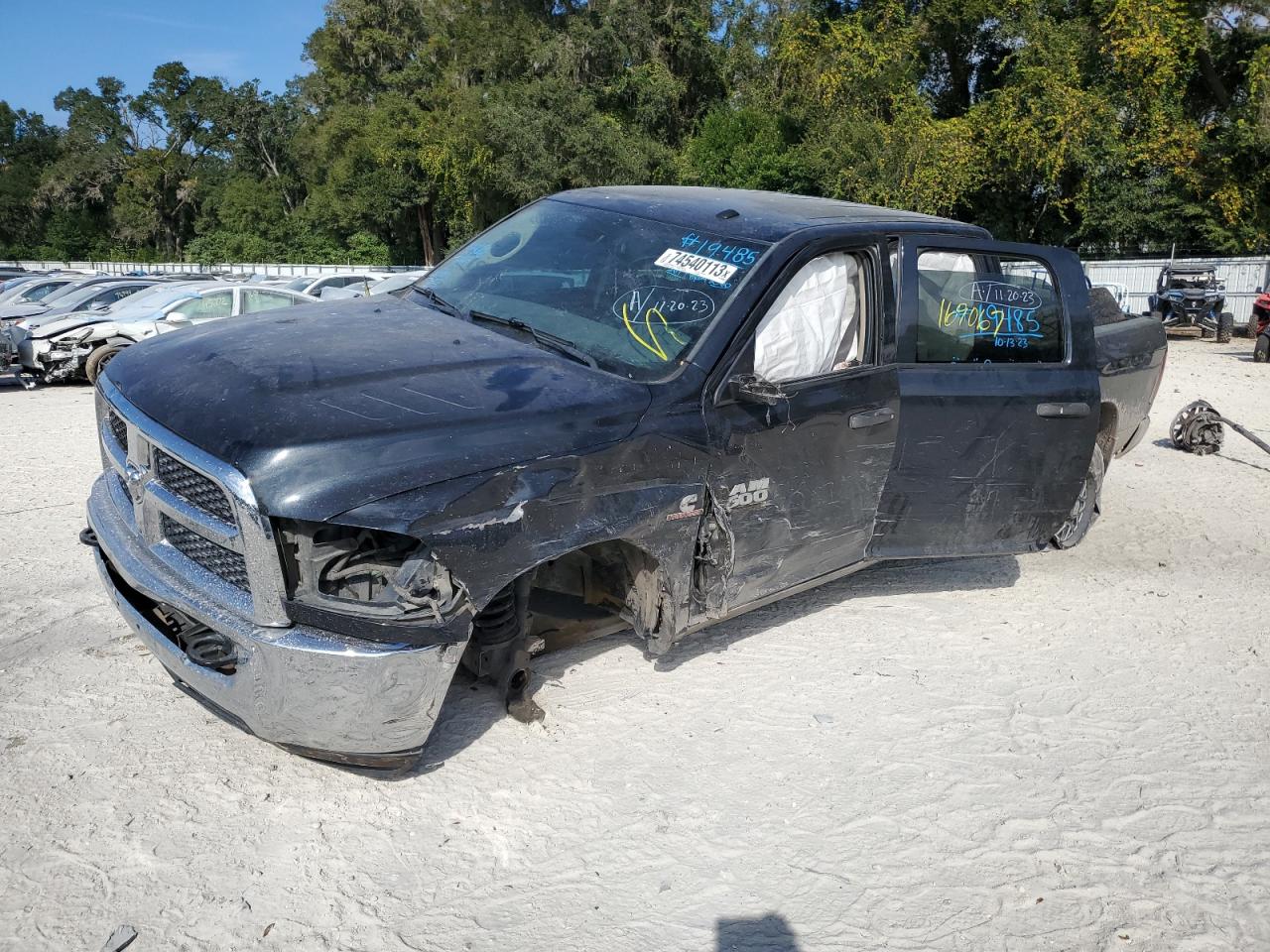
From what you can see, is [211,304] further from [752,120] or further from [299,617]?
[752,120]

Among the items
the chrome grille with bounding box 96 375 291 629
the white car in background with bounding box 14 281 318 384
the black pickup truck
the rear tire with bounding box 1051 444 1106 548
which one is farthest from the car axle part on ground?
the white car in background with bounding box 14 281 318 384

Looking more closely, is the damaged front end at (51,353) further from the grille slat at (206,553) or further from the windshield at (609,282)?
the grille slat at (206,553)

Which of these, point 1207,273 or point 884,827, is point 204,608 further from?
point 1207,273

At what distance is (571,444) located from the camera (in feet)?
11.0

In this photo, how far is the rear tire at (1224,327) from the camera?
21.8 metres

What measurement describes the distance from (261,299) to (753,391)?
12225 millimetres

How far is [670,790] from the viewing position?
12.0 feet

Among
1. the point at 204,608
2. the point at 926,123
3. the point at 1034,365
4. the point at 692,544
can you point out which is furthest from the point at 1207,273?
the point at 204,608

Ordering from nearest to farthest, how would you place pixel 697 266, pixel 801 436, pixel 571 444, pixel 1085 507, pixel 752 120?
pixel 571 444, pixel 801 436, pixel 697 266, pixel 1085 507, pixel 752 120

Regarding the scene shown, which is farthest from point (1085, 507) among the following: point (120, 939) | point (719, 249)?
point (120, 939)

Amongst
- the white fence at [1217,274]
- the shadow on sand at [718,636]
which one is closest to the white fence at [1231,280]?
the white fence at [1217,274]

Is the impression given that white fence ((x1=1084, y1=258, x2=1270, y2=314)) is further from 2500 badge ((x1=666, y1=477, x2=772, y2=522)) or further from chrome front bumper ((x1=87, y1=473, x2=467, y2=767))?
chrome front bumper ((x1=87, y1=473, x2=467, y2=767))

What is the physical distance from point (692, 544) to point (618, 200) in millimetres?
1982

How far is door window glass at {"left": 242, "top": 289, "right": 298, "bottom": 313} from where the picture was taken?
562 inches
